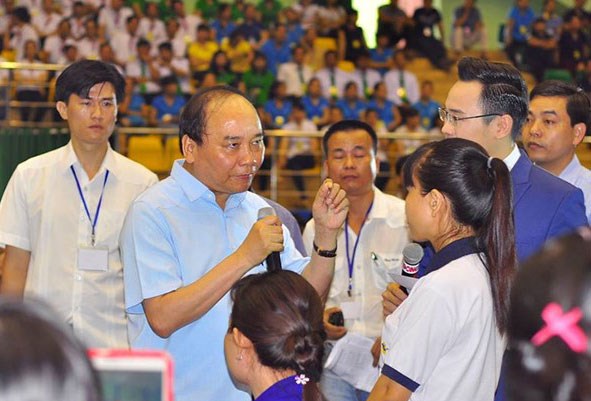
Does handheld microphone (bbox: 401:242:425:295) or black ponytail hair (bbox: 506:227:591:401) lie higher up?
black ponytail hair (bbox: 506:227:591:401)

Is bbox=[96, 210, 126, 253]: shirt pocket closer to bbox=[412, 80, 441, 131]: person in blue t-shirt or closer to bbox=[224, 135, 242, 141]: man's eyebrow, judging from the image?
bbox=[224, 135, 242, 141]: man's eyebrow

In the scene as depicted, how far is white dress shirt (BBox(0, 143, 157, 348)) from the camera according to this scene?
4363mm

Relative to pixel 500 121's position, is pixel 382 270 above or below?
below

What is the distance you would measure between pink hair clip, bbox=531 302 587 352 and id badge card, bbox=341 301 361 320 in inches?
147

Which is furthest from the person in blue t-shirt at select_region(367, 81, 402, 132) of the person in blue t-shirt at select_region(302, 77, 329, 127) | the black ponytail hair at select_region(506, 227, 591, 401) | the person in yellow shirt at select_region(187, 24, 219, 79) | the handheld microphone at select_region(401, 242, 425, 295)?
the black ponytail hair at select_region(506, 227, 591, 401)

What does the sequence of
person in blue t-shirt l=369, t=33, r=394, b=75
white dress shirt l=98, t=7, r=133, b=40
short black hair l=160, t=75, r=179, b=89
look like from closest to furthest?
short black hair l=160, t=75, r=179, b=89 < white dress shirt l=98, t=7, r=133, b=40 < person in blue t-shirt l=369, t=33, r=394, b=75

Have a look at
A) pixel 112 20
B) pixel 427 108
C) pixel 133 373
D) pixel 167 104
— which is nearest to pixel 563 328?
pixel 133 373

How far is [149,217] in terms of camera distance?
3197mm

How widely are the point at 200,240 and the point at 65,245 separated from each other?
4.35ft

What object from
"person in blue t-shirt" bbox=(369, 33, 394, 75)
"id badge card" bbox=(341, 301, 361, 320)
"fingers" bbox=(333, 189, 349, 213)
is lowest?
"id badge card" bbox=(341, 301, 361, 320)

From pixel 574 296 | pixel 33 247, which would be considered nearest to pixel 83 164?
pixel 33 247

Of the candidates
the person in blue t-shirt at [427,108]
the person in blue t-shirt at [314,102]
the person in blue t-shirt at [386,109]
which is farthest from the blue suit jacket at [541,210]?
the person in blue t-shirt at [427,108]

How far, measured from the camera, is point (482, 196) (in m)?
2.81

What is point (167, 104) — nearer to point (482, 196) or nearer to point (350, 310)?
point (350, 310)
